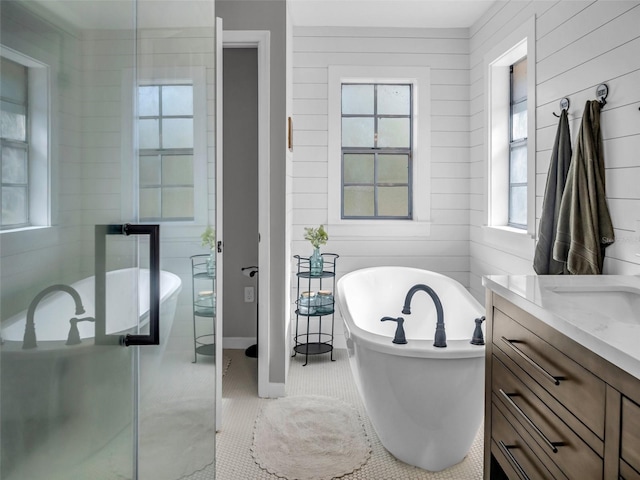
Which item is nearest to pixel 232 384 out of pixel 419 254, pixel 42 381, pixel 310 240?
pixel 310 240

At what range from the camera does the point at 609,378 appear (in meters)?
1.03

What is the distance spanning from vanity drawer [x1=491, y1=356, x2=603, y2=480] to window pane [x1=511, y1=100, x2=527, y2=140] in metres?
2.13

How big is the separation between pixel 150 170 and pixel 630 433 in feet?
3.32

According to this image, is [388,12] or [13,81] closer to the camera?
[13,81]

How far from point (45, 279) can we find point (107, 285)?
6.3 inches

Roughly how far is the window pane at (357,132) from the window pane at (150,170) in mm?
3311

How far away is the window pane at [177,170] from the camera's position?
3.57 ft

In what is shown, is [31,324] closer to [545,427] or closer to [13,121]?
[13,121]

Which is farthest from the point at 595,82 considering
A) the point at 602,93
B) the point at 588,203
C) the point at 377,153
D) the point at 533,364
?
the point at 377,153

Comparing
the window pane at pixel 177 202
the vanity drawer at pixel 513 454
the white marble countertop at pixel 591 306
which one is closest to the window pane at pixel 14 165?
the window pane at pixel 177 202

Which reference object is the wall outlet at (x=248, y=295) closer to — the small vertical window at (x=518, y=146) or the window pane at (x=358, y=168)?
the window pane at (x=358, y=168)

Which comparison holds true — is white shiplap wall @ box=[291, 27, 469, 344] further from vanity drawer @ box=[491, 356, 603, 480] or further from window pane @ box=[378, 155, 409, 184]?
vanity drawer @ box=[491, 356, 603, 480]

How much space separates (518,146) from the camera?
3.45 m

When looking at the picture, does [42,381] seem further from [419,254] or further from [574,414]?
[419,254]
